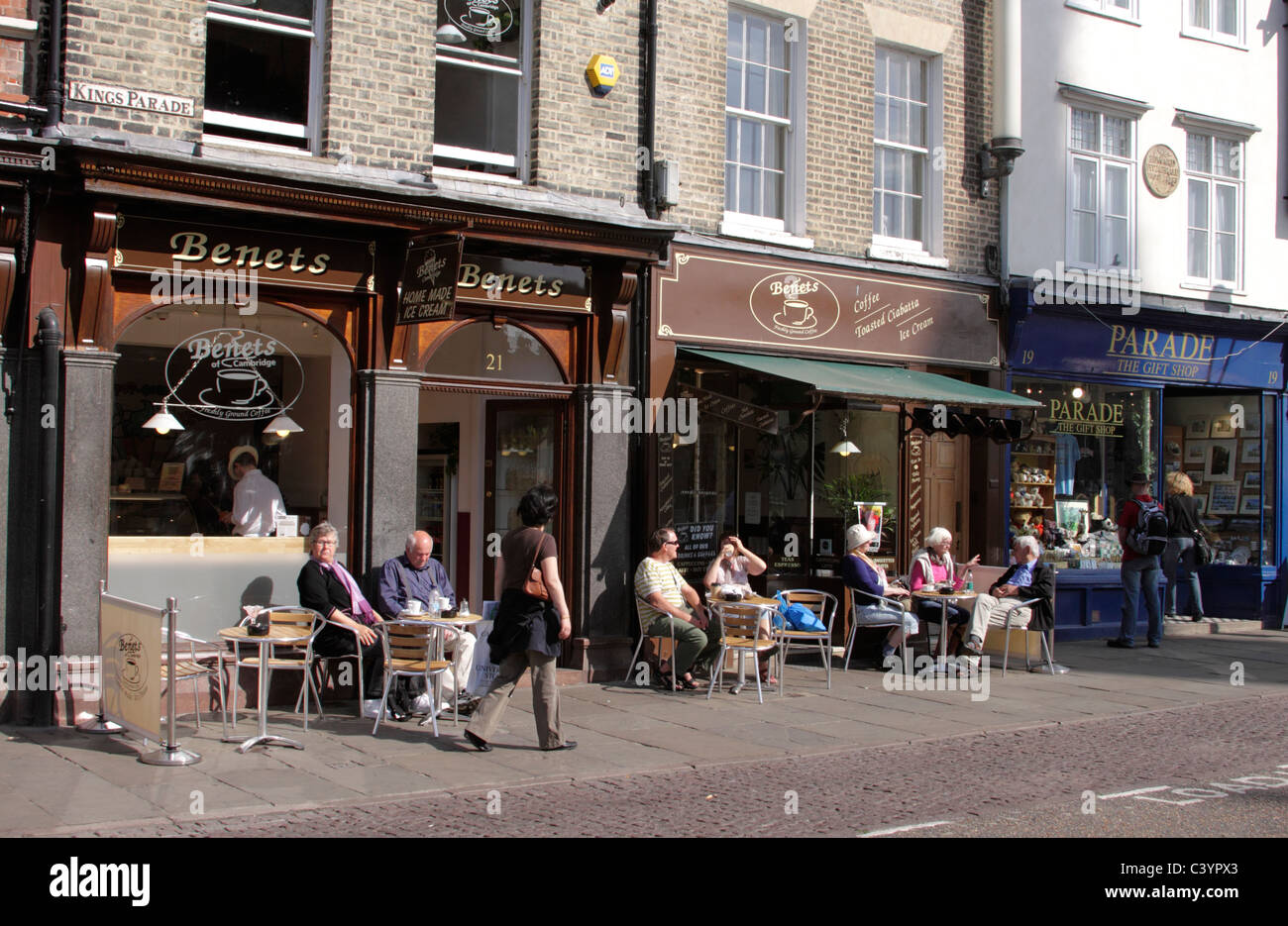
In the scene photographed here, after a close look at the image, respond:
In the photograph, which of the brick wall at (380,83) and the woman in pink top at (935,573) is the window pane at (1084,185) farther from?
the brick wall at (380,83)

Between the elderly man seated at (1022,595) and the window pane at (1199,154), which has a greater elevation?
the window pane at (1199,154)

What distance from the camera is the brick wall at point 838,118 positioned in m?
12.6

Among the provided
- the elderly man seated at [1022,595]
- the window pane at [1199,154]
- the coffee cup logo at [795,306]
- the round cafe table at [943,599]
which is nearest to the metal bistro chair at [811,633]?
the round cafe table at [943,599]

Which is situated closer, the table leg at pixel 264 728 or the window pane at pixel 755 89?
the table leg at pixel 264 728

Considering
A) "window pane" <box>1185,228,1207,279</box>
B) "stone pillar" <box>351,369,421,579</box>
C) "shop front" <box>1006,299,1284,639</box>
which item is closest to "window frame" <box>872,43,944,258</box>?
"shop front" <box>1006,299,1284,639</box>

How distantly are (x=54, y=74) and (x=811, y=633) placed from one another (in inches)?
292

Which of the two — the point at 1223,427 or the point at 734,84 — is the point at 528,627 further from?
the point at 1223,427

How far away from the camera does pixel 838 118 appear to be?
1373 centimetres

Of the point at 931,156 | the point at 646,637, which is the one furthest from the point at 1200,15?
the point at 646,637

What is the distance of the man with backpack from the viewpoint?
1462cm

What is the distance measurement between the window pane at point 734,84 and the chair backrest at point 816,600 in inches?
197

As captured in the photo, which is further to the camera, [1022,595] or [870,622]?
[1022,595]

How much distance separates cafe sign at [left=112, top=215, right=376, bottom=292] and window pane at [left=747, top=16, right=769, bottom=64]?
195 inches

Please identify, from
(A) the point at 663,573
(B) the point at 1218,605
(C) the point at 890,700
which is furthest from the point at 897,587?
(B) the point at 1218,605
